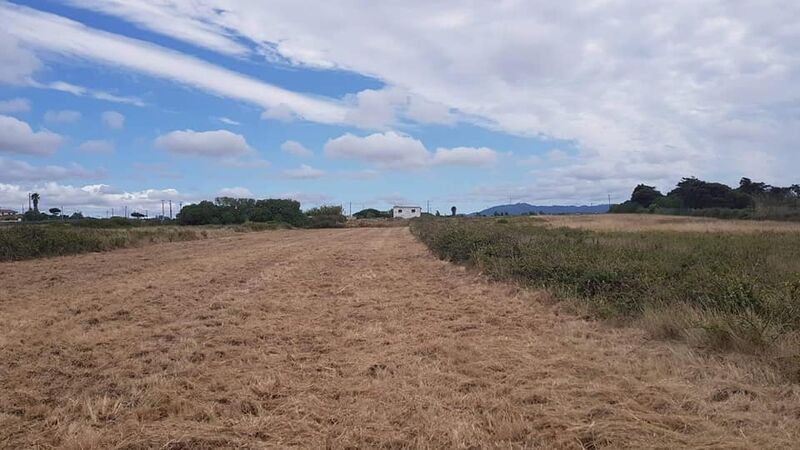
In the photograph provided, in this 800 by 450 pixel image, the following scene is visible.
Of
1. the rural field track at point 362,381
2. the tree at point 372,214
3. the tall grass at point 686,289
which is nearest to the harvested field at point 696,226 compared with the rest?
the tall grass at point 686,289

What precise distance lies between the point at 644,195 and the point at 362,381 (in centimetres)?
11565

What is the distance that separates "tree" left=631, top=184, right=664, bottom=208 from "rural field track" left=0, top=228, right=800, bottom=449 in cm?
10866

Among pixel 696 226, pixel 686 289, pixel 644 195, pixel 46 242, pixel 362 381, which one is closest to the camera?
pixel 362 381

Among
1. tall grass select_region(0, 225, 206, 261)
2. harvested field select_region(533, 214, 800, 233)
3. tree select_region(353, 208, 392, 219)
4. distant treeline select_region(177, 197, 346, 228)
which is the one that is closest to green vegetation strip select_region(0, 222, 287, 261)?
tall grass select_region(0, 225, 206, 261)

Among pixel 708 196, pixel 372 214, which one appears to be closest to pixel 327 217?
pixel 372 214

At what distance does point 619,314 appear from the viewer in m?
8.93

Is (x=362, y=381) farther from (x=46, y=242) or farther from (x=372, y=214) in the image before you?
(x=372, y=214)

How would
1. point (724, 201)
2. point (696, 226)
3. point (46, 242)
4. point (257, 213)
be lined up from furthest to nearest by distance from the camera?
point (257, 213)
point (724, 201)
point (696, 226)
point (46, 242)

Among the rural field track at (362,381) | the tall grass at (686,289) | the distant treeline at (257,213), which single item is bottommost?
the rural field track at (362,381)

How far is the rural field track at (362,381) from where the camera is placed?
448cm

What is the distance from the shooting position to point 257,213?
93.5 m

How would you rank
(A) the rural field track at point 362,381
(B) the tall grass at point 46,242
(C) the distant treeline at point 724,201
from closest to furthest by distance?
(A) the rural field track at point 362,381, (B) the tall grass at point 46,242, (C) the distant treeline at point 724,201

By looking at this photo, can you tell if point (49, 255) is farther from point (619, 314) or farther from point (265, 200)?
point (265, 200)

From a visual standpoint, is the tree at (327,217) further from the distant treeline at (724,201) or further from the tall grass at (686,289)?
the tall grass at (686,289)
